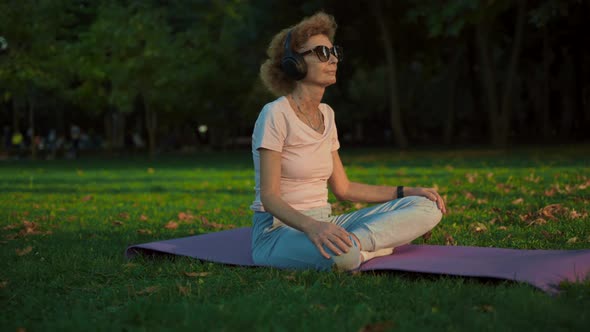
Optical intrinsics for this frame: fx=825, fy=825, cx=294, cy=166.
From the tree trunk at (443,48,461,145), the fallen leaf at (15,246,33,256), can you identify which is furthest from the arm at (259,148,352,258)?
the tree trunk at (443,48,461,145)

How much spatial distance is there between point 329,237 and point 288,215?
1.34 feet

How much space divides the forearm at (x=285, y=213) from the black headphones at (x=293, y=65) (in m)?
0.90

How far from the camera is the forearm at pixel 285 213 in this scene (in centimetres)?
550

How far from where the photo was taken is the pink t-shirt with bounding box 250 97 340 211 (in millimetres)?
5891

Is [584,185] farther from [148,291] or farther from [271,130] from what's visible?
[148,291]

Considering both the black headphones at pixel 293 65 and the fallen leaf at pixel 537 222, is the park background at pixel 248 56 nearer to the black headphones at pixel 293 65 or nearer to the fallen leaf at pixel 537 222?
the fallen leaf at pixel 537 222

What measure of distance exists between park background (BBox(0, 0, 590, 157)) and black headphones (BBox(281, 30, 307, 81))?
20498mm

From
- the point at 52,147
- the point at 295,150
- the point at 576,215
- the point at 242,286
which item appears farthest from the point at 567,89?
the point at 242,286

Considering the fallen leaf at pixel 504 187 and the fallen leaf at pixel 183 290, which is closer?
the fallen leaf at pixel 183 290

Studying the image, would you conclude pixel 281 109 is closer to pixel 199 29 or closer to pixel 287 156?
pixel 287 156

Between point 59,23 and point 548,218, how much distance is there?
30.3 metres

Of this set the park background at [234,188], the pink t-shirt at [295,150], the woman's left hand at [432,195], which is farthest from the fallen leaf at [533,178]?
the pink t-shirt at [295,150]

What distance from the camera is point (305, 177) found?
6.12m

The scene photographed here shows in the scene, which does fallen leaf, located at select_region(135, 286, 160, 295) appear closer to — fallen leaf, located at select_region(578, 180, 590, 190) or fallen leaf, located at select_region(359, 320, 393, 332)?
fallen leaf, located at select_region(359, 320, 393, 332)
